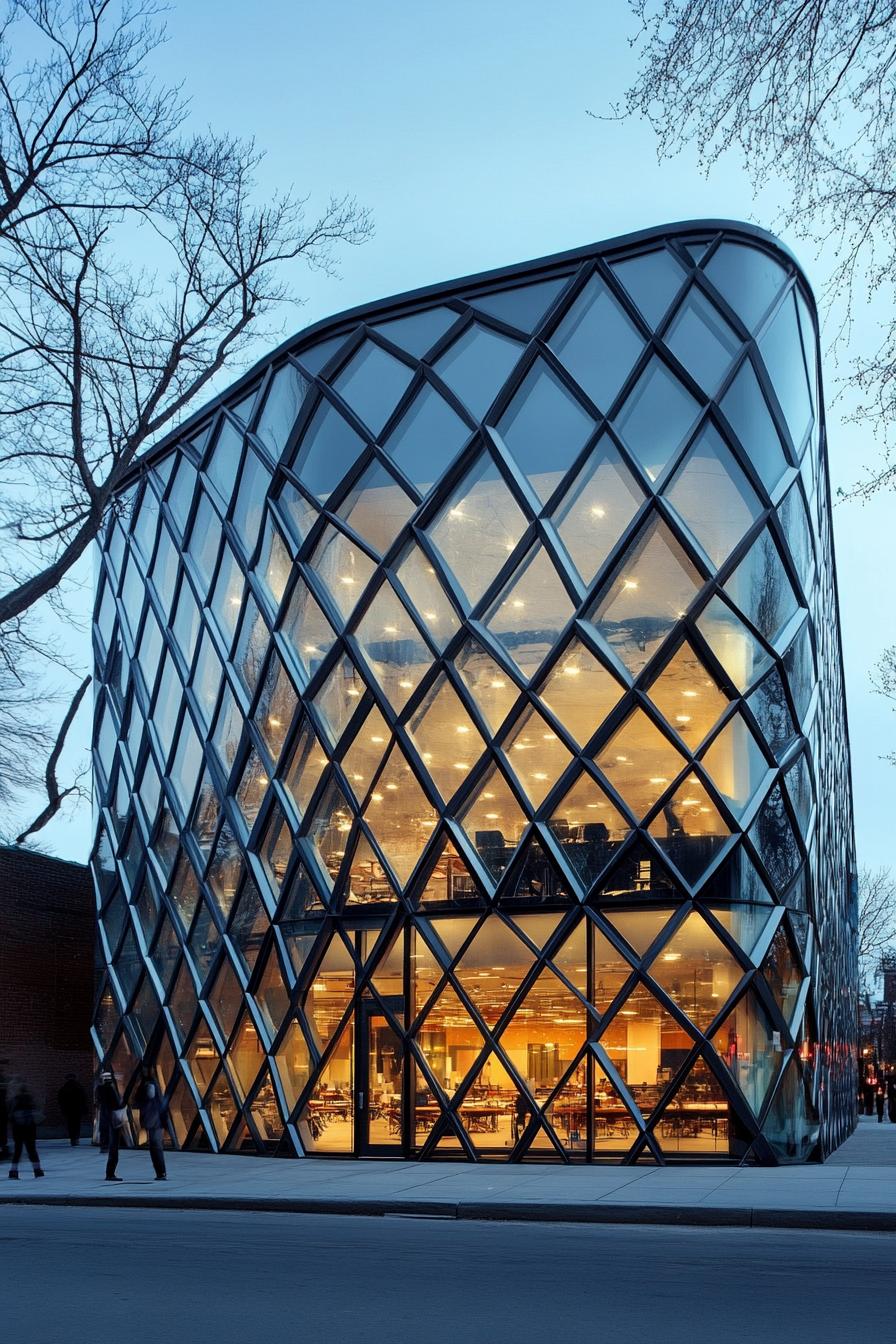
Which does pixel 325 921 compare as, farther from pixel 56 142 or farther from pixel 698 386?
pixel 56 142

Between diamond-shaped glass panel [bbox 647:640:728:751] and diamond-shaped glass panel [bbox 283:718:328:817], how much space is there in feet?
22.5

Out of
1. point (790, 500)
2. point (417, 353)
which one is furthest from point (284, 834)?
point (790, 500)

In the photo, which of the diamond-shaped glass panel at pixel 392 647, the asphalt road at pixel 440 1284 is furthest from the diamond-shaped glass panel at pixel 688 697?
the asphalt road at pixel 440 1284

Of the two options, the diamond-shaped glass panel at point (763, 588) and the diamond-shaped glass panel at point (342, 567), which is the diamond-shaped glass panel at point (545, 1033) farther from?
the diamond-shaped glass panel at point (342, 567)

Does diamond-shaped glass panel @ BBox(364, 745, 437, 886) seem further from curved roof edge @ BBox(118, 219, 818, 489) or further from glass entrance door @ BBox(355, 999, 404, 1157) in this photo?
curved roof edge @ BBox(118, 219, 818, 489)

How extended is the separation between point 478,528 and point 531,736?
3.94m

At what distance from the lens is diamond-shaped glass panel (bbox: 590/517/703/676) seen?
23719 millimetres

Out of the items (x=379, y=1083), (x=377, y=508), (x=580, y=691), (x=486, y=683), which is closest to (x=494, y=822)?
(x=486, y=683)

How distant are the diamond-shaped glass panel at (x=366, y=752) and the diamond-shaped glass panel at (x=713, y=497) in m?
6.74

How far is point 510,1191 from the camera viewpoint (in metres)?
18.2

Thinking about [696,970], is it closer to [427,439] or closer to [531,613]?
[531,613]

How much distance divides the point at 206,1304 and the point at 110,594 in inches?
1069

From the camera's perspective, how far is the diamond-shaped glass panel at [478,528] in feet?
82.4

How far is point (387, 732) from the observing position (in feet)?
85.1
